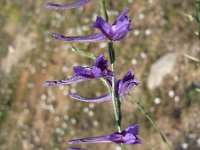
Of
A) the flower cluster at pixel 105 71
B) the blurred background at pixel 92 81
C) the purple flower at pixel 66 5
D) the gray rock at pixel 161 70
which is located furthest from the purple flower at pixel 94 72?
the gray rock at pixel 161 70

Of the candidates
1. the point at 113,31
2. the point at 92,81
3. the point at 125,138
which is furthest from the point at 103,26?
the point at 92,81

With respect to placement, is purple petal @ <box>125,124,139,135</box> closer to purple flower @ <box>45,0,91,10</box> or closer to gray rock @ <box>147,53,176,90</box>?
purple flower @ <box>45,0,91,10</box>

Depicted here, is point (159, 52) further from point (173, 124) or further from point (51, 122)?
point (51, 122)

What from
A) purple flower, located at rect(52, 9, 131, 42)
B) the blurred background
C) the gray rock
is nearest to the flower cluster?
purple flower, located at rect(52, 9, 131, 42)

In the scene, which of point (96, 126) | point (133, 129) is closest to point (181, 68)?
point (96, 126)

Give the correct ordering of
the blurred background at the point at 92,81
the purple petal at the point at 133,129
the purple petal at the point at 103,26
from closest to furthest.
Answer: the purple petal at the point at 103,26 → the purple petal at the point at 133,129 → the blurred background at the point at 92,81

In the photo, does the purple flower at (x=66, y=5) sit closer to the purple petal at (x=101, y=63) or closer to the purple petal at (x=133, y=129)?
the purple petal at (x=101, y=63)
